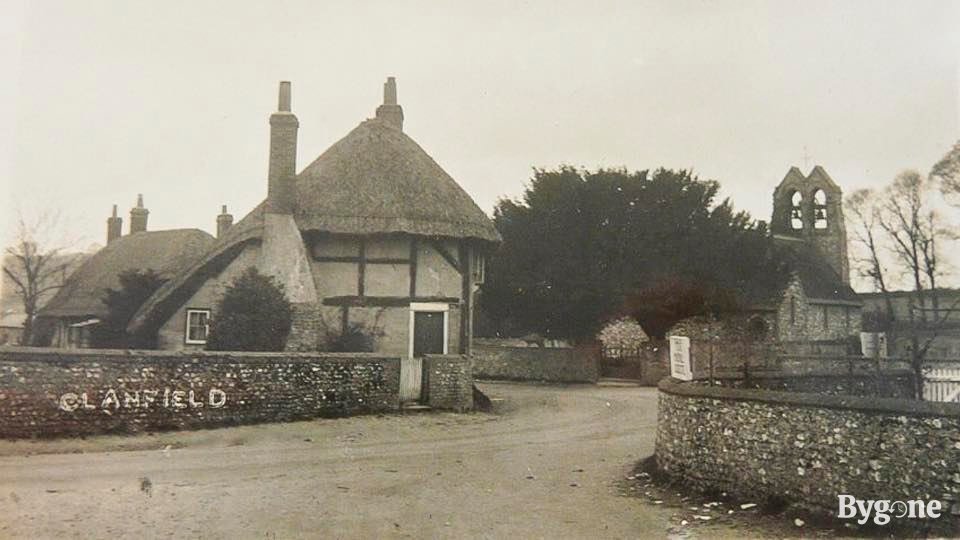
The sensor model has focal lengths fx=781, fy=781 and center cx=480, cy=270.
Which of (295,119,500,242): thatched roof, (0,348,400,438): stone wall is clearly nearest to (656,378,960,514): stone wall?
(0,348,400,438): stone wall

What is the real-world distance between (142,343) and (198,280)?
238cm

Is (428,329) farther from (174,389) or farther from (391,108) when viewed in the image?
(391,108)

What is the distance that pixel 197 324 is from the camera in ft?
72.8

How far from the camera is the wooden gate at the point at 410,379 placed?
62.6ft

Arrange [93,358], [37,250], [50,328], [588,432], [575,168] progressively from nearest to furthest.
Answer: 1. [93,358]
2. [588,432]
3. [37,250]
4. [50,328]
5. [575,168]

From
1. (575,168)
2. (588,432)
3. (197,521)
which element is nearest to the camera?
(197,521)

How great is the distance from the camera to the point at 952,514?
7.36m

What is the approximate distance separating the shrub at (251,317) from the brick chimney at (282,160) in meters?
2.29

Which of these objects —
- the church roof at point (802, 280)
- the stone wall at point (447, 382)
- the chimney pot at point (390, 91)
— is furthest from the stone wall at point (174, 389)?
the church roof at point (802, 280)

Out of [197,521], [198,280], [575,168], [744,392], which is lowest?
[197,521]

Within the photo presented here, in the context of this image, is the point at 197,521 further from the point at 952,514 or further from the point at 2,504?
the point at 952,514

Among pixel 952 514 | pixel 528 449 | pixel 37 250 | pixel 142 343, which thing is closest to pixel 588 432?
pixel 528 449

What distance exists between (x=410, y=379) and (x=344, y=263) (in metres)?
4.53

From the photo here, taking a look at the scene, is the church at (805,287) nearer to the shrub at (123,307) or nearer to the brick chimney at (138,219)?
the shrub at (123,307)
